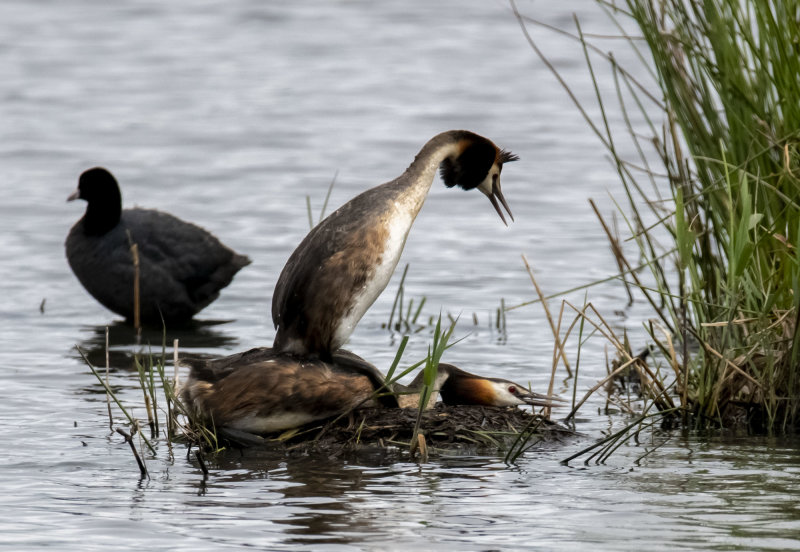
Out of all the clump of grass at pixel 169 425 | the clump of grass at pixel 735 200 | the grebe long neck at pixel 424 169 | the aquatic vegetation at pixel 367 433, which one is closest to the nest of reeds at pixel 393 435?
the aquatic vegetation at pixel 367 433

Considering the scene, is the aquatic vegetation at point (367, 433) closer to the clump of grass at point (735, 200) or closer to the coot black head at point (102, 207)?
the clump of grass at point (735, 200)

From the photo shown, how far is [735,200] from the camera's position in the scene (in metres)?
7.38

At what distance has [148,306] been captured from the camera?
11352 millimetres

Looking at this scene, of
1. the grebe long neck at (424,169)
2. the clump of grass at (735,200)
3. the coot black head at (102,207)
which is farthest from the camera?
the coot black head at (102,207)

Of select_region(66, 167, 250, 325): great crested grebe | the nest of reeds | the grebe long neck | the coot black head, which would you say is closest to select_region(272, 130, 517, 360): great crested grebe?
the grebe long neck

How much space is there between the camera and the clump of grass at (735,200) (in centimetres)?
707

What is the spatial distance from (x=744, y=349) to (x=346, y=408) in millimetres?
1871

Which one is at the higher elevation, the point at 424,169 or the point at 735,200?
the point at 424,169

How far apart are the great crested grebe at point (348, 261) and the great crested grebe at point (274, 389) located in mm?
147

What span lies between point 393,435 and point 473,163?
4.59 feet

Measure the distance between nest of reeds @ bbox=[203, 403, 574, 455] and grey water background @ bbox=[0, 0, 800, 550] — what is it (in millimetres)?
116

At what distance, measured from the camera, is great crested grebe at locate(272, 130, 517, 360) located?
7.11 m

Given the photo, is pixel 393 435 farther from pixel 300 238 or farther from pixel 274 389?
pixel 300 238

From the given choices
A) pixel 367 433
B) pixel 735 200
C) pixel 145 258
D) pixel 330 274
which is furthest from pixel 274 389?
pixel 145 258
